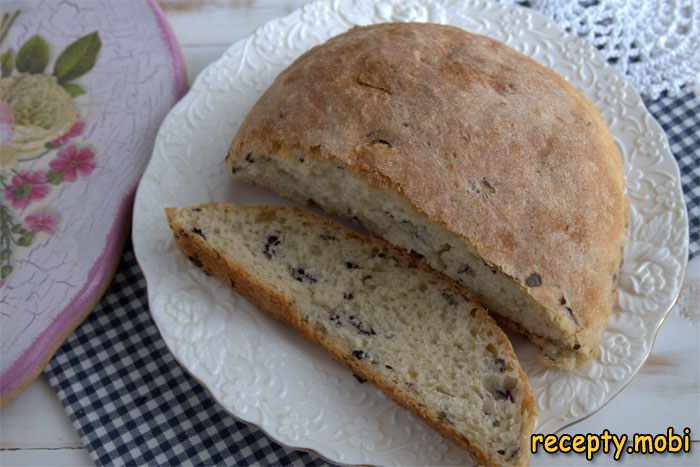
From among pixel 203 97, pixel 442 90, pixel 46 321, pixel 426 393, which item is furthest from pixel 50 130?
pixel 426 393

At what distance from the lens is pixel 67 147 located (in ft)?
10.6

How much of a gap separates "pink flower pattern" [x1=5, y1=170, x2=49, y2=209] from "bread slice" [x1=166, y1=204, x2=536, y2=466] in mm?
628

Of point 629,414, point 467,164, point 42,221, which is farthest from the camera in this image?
point 42,221

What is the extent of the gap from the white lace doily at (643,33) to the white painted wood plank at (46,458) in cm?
246

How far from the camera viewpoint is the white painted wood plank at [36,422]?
9.10ft

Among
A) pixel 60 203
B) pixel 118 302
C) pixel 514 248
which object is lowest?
pixel 118 302

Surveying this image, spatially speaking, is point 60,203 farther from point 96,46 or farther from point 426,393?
point 426,393

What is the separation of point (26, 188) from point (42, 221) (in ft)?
0.56

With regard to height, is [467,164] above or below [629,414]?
above

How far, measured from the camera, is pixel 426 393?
259 centimetres

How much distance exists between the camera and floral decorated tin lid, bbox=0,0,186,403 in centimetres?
291

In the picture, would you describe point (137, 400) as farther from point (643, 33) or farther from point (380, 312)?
point (643, 33)

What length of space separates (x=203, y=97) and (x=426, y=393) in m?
1.45

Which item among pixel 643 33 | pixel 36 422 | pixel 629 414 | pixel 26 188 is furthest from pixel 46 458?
pixel 643 33
